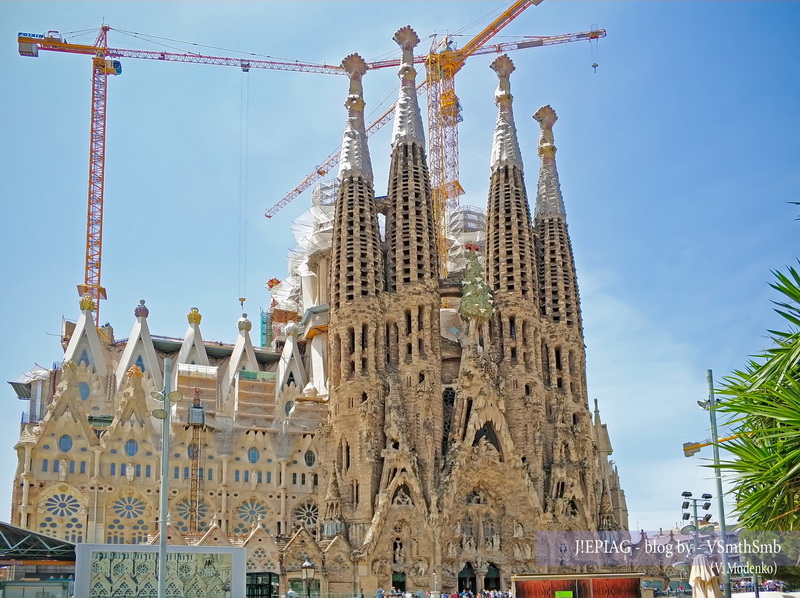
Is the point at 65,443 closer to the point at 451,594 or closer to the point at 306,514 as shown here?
the point at 306,514

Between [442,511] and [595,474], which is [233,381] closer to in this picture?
[442,511]

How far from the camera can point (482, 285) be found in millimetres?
69562

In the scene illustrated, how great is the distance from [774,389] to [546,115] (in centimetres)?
5663

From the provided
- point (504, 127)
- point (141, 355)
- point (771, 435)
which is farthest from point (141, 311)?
point (771, 435)

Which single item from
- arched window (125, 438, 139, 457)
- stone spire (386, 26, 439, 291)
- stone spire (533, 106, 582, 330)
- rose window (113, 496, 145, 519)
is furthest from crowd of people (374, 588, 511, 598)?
stone spire (533, 106, 582, 330)

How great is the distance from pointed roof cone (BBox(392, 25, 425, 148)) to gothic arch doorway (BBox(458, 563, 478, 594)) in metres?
28.6

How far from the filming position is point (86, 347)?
70.0 m

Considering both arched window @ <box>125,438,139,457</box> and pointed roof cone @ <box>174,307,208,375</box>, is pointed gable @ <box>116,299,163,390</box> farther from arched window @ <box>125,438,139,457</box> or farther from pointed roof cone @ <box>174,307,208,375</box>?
arched window @ <box>125,438,139,457</box>

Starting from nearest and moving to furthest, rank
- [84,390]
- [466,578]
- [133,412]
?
1. [466,578]
2. [133,412]
3. [84,390]

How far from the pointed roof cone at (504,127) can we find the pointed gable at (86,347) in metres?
30.2

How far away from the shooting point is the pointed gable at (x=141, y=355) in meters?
71.5

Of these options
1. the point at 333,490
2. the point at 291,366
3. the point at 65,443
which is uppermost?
the point at 291,366

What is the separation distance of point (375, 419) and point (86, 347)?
21114 millimetres

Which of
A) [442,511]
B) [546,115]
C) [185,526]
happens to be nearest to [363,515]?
[442,511]
